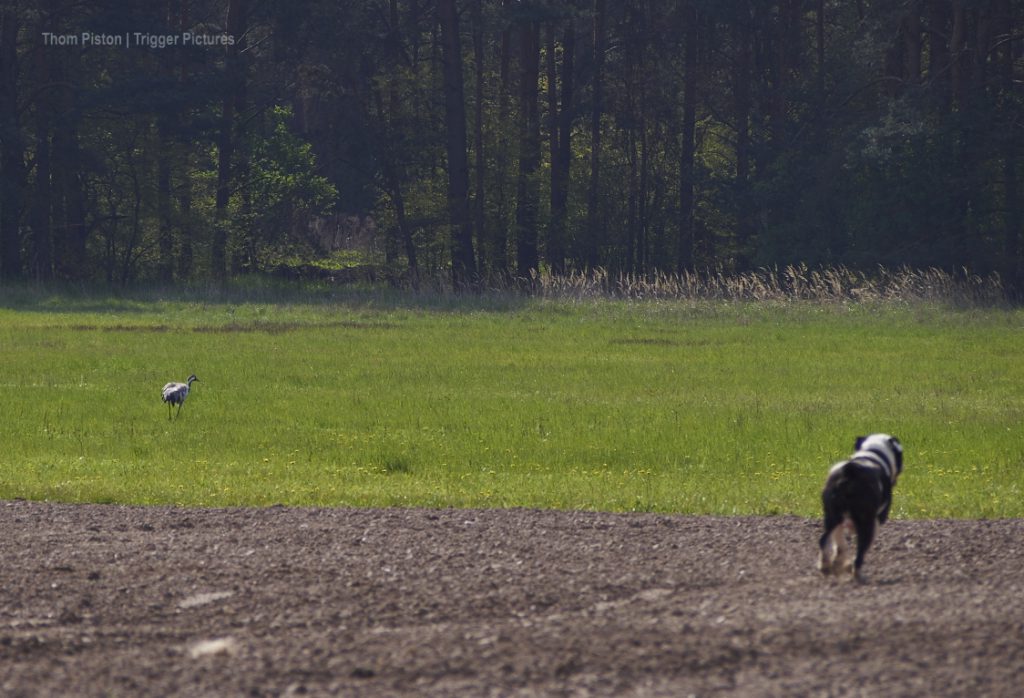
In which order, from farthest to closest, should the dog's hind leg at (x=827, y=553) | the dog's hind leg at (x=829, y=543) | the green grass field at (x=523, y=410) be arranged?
1. the green grass field at (x=523, y=410)
2. the dog's hind leg at (x=827, y=553)
3. the dog's hind leg at (x=829, y=543)

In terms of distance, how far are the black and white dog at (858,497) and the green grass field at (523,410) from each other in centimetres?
335

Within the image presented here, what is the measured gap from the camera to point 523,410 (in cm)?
1973

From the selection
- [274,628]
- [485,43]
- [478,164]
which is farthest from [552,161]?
[274,628]

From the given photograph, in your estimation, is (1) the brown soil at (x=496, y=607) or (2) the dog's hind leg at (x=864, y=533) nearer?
(1) the brown soil at (x=496, y=607)

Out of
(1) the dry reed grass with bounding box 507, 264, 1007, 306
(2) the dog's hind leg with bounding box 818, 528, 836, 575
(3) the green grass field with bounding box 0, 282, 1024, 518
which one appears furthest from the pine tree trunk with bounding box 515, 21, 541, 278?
(2) the dog's hind leg with bounding box 818, 528, 836, 575

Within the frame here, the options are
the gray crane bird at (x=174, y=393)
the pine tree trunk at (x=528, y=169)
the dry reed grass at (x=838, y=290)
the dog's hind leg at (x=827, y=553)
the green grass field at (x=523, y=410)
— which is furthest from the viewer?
the pine tree trunk at (x=528, y=169)

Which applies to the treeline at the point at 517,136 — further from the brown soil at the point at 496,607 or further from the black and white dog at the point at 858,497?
the black and white dog at the point at 858,497

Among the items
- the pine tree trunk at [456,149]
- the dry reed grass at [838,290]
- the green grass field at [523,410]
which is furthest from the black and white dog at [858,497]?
the pine tree trunk at [456,149]

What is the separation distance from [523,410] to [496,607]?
1159 centimetres

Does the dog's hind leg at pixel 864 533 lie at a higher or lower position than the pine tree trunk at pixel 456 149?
lower

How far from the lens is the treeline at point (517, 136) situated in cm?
4831

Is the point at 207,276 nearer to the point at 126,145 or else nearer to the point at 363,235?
the point at 126,145

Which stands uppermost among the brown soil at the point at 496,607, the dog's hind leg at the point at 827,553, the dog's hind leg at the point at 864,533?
the dog's hind leg at the point at 864,533

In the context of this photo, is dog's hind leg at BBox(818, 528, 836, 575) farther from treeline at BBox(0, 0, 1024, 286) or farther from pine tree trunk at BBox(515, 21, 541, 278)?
pine tree trunk at BBox(515, 21, 541, 278)
